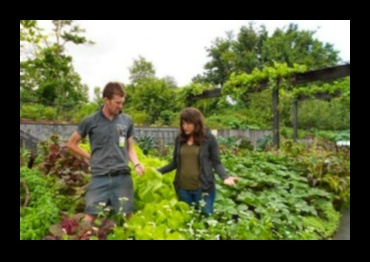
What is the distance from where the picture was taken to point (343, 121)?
21953mm

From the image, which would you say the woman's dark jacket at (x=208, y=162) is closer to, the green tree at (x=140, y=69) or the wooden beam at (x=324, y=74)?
the wooden beam at (x=324, y=74)

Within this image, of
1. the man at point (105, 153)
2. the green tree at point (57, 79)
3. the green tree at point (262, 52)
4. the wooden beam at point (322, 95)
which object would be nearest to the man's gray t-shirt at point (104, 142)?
the man at point (105, 153)

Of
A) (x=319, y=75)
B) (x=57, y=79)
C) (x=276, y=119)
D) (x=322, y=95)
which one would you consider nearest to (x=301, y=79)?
(x=319, y=75)

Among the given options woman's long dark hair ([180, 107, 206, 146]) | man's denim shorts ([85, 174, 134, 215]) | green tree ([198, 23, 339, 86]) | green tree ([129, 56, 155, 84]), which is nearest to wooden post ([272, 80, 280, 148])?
woman's long dark hair ([180, 107, 206, 146])

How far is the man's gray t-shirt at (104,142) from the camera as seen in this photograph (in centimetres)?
315

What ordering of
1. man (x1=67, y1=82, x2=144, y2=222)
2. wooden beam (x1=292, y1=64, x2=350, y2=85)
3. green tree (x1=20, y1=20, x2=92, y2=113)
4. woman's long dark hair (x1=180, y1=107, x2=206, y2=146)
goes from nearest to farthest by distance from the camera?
man (x1=67, y1=82, x2=144, y2=222)
woman's long dark hair (x1=180, y1=107, x2=206, y2=146)
wooden beam (x1=292, y1=64, x2=350, y2=85)
green tree (x1=20, y1=20, x2=92, y2=113)

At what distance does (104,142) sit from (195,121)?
2.64ft

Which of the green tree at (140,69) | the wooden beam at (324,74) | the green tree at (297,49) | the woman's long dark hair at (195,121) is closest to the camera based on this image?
the woman's long dark hair at (195,121)

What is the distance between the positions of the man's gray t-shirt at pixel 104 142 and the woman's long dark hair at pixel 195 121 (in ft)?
1.90

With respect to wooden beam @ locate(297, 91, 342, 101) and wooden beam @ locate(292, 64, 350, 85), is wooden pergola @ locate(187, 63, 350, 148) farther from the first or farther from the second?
wooden beam @ locate(297, 91, 342, 101)

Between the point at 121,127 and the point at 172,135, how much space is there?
28.0 ft

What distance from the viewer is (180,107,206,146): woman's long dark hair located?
3416 millimetres

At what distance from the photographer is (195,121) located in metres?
3.42
